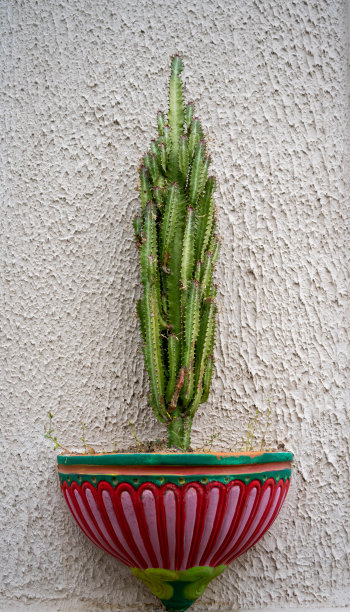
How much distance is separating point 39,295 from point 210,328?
501mm

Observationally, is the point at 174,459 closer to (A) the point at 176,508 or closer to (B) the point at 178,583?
(A) the point at 176,508

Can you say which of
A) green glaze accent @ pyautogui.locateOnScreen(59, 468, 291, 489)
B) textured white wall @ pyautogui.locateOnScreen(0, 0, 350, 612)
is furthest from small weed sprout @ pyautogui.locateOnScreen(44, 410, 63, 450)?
green glaze accent @ pyautogui.locateOnScreen(59, 468, 291, 489)

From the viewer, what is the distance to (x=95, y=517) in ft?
4.78

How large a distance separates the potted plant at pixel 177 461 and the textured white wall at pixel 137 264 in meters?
0.16

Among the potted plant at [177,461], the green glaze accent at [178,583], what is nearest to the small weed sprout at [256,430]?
the potted plant at [177,461]

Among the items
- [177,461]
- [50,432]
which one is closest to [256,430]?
[177,461]

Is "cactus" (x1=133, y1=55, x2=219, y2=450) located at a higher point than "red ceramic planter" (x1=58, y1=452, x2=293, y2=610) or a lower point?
higher

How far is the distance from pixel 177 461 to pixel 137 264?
0.61 m

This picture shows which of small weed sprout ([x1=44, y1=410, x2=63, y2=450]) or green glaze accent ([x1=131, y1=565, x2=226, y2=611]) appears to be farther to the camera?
small weed sprout ([x1=44, y1=410, x2=63, y2=450])

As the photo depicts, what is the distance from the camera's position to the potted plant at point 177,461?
1.37 metres

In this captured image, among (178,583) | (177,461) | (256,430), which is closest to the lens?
(177,461)

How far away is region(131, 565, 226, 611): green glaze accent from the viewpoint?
1448 millimetres

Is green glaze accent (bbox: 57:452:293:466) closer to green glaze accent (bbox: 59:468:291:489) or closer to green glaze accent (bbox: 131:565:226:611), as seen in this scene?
green glaze accent (bbox: 59:468:291:489)

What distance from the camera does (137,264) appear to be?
178cm
